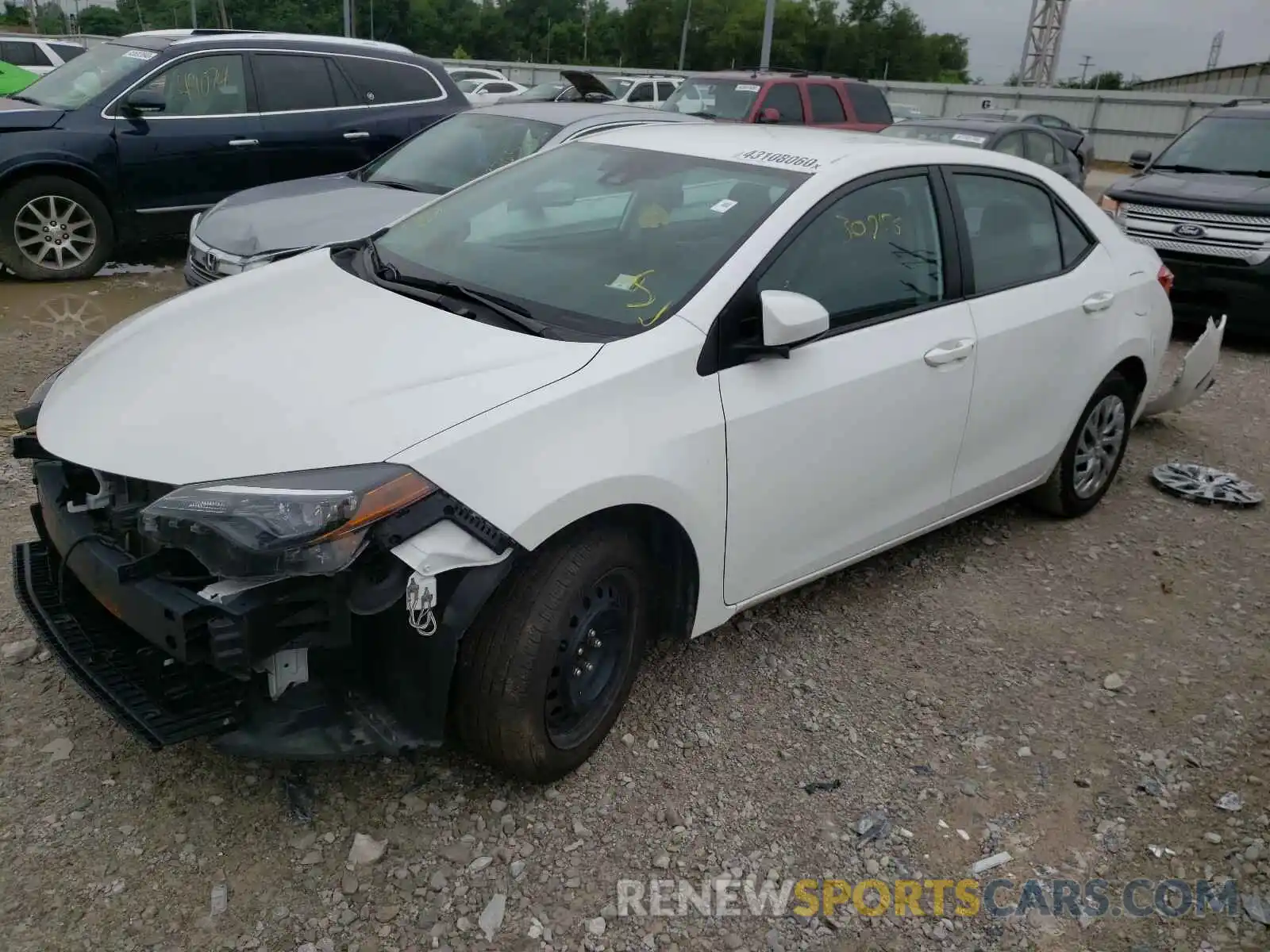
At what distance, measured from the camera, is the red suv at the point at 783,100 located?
12664 millimetres

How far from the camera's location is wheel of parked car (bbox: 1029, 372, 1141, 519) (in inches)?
182

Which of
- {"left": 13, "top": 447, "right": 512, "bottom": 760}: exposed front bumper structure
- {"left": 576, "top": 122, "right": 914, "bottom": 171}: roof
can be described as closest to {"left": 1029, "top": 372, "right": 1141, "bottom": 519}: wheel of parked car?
{"left": 576, "top": 122, "right": 914, "bottom": 171}: roof

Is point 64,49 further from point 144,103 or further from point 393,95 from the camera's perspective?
point 144,103

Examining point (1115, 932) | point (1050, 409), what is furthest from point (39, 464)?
point (1050, 409)

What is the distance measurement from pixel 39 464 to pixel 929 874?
2.61m

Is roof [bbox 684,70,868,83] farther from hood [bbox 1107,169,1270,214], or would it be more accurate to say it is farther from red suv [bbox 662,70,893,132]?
hood [bbox 1107,169,1270,214]

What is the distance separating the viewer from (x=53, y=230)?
7711mm

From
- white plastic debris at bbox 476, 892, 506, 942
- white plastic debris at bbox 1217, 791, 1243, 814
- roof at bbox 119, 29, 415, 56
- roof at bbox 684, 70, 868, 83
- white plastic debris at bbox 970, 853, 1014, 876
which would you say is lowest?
white plastic debris at bbox 1217, 791, 1243, 814

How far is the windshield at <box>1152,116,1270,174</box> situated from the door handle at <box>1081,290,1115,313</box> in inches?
230

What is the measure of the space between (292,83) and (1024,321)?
6.97 metres

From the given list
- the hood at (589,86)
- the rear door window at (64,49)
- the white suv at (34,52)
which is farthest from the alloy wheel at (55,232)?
the rear door window at (64,49)

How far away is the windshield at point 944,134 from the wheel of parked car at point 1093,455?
6697 mm

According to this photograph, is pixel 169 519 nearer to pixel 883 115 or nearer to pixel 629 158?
pixel 629 158

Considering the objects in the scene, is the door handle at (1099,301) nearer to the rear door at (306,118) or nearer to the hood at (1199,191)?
the hood at (1199,191)
